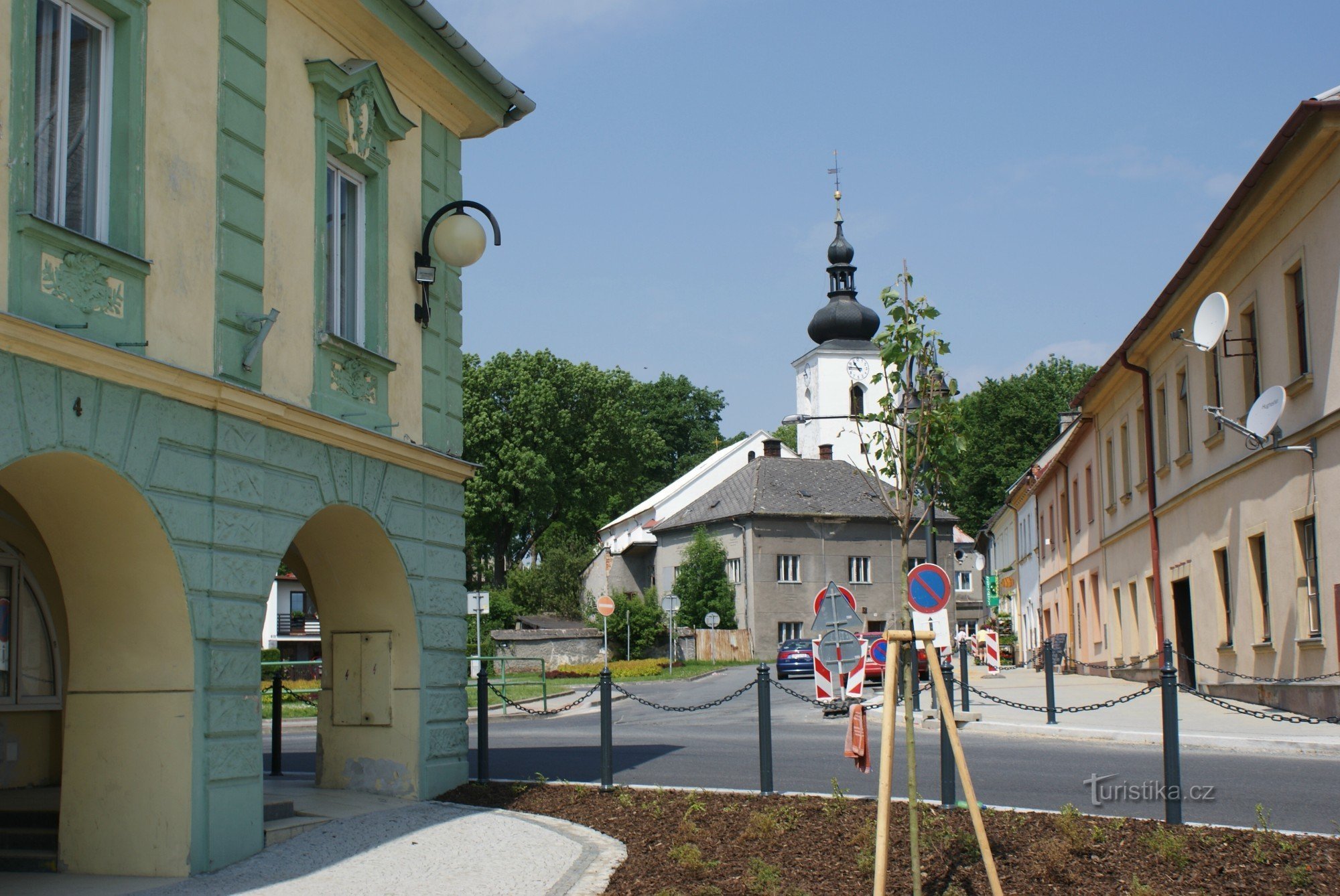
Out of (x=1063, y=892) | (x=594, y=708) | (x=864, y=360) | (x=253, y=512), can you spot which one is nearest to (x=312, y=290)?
(x=253, y=512)

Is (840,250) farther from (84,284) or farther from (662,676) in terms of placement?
(84,284)

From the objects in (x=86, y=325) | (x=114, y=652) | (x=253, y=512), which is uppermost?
(x=86, y=325)

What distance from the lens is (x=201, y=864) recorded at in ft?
27.2

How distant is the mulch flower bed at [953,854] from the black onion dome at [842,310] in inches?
3096

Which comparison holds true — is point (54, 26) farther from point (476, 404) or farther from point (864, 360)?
point (864, 360)

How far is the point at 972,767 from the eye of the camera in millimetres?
13719

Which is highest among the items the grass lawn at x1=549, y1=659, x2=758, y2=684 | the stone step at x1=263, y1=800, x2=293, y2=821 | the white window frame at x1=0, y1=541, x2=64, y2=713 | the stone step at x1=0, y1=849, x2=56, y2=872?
the white window frame at x1=0, y1=541, x2=64, y2=713

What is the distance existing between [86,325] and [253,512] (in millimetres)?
2020

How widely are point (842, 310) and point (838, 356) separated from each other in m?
3.38

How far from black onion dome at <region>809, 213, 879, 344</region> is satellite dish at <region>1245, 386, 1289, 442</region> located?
6880 centimetres

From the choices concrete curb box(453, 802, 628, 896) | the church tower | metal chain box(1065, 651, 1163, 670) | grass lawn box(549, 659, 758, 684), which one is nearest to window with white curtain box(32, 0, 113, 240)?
concrete curb box(453, 802, 628, 896)

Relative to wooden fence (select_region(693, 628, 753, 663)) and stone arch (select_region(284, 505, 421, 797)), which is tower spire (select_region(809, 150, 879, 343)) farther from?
stone arch (select_region(284, 505, 421, 797))

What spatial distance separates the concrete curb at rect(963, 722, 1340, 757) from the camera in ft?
48.2

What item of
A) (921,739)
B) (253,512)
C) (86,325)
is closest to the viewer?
(86,325)
